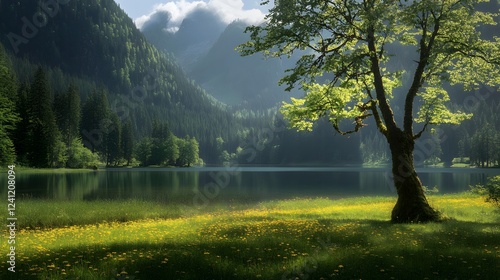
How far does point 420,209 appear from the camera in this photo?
2114 cm

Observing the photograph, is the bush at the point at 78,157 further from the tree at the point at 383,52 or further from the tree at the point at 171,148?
the tree at the point at 383,52

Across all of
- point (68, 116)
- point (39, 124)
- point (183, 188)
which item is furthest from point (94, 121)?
point (183, 188)

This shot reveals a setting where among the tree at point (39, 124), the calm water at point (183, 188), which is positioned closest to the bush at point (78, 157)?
the calm water at point (183, 188)

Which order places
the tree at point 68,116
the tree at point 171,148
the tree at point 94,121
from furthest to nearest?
the tree at point 171,148
the tree at point 94,121
the tree at point 68,116

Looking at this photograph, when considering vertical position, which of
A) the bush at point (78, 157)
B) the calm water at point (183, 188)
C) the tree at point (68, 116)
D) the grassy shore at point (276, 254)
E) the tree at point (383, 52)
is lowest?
the calm water at point (183, 188)

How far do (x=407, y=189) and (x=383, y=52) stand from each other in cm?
796

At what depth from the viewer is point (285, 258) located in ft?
38.4

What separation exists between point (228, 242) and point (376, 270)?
5.75 m

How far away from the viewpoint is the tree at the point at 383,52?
19.4 m

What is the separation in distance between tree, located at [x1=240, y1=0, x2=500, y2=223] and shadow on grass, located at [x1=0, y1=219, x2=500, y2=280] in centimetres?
633

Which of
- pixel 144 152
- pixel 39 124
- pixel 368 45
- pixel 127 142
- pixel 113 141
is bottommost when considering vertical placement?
pixel 144 152

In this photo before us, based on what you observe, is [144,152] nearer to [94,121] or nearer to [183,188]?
[94,121]

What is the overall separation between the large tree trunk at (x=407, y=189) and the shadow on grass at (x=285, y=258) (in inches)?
185

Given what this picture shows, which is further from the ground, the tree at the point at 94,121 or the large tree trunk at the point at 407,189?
the tree at the point at 94,121
